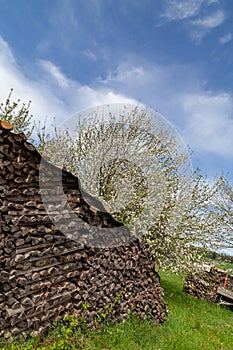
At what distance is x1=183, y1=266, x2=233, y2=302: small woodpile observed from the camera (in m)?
10.2

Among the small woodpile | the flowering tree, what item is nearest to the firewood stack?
the flowering tree

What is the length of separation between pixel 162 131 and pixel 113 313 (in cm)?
761

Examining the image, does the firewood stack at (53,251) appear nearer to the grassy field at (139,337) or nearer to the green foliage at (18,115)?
the grassy field at (139,337)

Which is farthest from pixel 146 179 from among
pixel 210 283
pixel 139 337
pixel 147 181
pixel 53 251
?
pixel 53 251

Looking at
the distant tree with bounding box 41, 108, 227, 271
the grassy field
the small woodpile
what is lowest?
the grassy field

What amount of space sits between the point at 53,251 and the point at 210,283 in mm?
8232

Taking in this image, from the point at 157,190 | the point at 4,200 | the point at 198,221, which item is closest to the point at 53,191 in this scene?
the point at 4,200

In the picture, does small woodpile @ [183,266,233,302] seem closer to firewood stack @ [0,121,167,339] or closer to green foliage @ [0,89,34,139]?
firewood stack @ [0,121,167,339]

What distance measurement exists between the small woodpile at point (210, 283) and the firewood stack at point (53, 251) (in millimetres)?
5620

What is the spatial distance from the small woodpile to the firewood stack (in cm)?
562

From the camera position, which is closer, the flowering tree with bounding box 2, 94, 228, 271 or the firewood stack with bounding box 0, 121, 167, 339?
the firewood stack with bounding box 0, 121, 167, 339

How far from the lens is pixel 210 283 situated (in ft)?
34.1

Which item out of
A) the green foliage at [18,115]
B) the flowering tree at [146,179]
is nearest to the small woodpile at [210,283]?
the flowering tree at [146,179]

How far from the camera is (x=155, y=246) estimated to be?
8.64 meters
